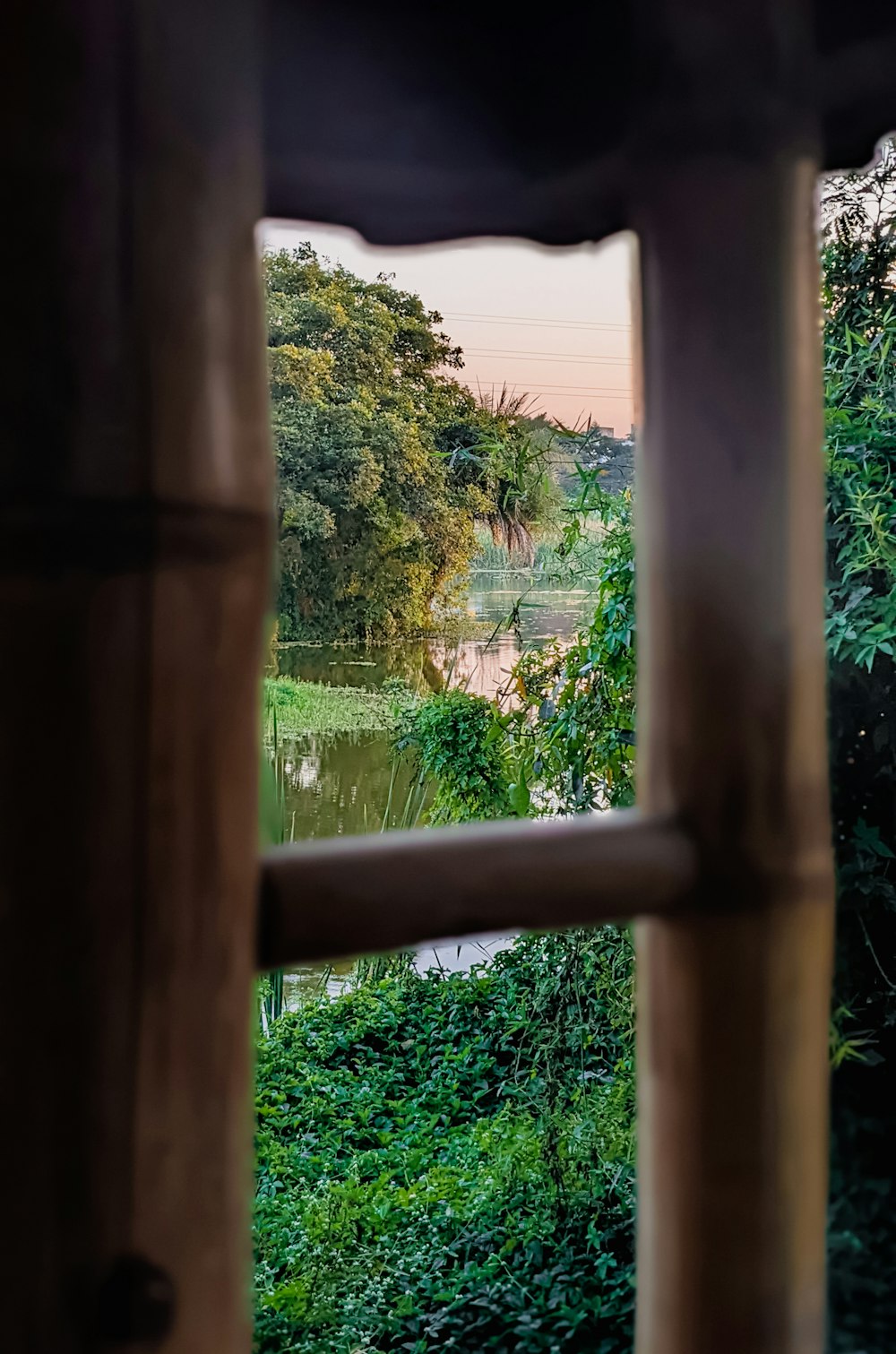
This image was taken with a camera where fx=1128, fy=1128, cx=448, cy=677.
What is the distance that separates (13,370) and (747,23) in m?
0.42

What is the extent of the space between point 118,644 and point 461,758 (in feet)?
10.6

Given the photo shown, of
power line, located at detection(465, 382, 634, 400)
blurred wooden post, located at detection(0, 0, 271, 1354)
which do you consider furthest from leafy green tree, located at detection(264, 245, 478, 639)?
blurred wooden post, located at detection(0, 0, 271, 1354)

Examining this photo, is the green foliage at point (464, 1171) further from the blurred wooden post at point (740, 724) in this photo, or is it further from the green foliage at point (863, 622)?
the blurred wooden post at point (740, 724)

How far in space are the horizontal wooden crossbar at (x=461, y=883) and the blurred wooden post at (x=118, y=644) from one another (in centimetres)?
6

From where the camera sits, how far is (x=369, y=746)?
4.14 meters

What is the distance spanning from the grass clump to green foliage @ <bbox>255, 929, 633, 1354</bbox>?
103 cm

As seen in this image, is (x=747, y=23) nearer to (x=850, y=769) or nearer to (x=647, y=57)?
(x=647, y=57)

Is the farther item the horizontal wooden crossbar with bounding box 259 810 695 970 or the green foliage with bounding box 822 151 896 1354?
the green foliage with bounding box 822 151 896 1354

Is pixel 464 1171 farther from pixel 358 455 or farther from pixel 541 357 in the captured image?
pixel 358 455

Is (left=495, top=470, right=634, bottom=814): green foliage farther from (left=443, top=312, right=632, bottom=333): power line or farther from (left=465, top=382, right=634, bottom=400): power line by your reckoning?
(left=443, top=312, right=632, bottom=333): power line

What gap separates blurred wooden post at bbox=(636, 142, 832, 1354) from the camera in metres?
0.61

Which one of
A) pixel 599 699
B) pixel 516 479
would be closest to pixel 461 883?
pixel 599 699

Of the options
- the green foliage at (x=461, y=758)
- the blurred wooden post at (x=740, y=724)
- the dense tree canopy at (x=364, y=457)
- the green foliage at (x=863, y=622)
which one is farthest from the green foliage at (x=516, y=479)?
the blurred wooden post at (x=740, y=724)

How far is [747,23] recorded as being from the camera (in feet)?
1.93
